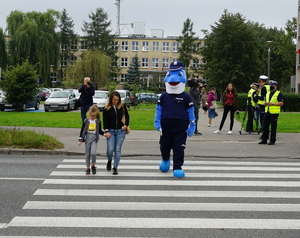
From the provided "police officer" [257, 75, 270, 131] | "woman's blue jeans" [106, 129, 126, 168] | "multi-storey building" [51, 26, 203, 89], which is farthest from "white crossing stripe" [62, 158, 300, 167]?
"multi-storey building" [51, 26, 203, 89]

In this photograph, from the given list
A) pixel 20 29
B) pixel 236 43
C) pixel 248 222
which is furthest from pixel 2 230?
pixel 20 29

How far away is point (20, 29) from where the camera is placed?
67.1 meters

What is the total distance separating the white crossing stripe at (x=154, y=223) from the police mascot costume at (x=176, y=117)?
3.21 m

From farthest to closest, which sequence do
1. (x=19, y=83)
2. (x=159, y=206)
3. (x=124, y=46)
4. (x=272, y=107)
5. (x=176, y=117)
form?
(x=124, y=46)
(x=19, y=83)
(x=272, y=107)
(x=176, y=117)
(x=159, y=206)

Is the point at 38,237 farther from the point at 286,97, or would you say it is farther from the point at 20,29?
the point at 20,29

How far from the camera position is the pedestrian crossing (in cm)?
596

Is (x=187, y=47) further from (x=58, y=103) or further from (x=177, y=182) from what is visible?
(x=177, y=182)

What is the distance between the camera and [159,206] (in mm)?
7090

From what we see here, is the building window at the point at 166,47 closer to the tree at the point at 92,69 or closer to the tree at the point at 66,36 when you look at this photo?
the tree at the point at 66,36

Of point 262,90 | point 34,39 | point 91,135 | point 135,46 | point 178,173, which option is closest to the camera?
point 178,173

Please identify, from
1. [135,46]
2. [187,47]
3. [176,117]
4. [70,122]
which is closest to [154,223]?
[176,117]

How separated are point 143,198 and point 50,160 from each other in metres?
4.81

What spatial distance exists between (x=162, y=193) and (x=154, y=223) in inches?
74.7

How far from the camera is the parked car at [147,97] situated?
186 ft
